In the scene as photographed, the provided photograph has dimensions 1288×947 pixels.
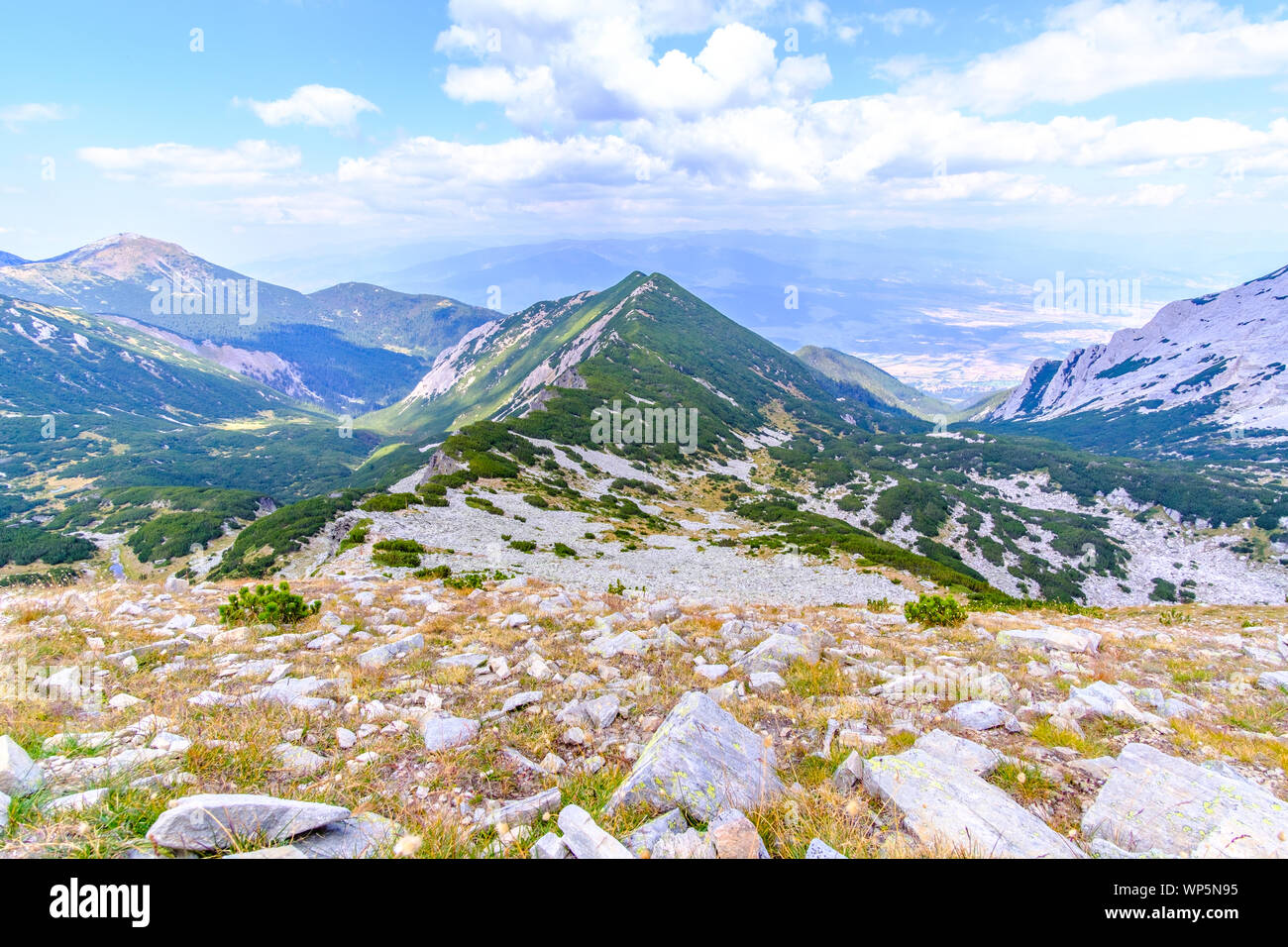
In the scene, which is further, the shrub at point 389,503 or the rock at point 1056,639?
the shrub at point 389,503

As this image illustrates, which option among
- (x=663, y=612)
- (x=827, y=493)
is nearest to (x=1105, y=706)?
(x=663, y=612)

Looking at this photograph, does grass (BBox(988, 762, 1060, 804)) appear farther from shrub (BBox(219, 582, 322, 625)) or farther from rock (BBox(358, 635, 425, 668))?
shrub (BBox(219, 582, 322, 625))

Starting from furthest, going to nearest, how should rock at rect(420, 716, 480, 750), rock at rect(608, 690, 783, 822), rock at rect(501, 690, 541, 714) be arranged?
rock at rect(501, 690, 541, 714)
rock at rect(420, 716, 480, 750)
rock at rect(608, 690, 783, 822)

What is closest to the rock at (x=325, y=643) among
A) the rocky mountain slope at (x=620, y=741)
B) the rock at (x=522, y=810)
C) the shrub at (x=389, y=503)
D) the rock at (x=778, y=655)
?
the rocky mountain slope at (x=620, y=741)

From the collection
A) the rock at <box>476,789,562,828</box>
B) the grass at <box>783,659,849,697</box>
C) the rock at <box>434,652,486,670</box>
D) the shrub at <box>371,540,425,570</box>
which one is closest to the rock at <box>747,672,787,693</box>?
the grass at <box>783,659,849,697</box>

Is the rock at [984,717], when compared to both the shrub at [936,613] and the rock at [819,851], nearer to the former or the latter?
the rock at [819,851]

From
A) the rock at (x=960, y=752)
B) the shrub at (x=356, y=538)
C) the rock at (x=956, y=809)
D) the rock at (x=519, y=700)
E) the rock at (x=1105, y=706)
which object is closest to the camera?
the rock at (x=956, y=809)
